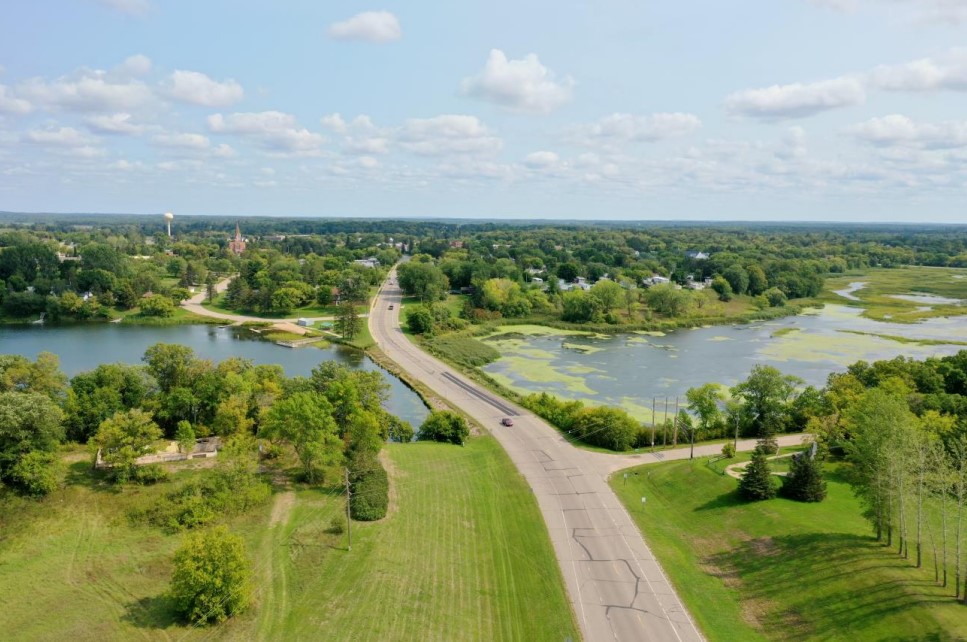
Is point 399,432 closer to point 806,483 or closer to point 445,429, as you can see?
point 445,429

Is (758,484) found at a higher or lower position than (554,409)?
higher

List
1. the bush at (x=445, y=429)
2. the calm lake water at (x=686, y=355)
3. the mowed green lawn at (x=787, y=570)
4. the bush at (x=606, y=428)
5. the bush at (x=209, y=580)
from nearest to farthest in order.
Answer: the mowed green lawn at (x=787, y=570) → the bush at (x=209, y=580) → the bush at (x=606, y=428) → the bush at (x=445, y=429) → the calm lake water at (x=686, y=355)

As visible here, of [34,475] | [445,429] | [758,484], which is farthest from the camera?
[445,429]

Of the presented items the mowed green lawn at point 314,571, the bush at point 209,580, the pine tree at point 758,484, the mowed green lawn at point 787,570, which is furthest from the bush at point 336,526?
the pine tree at point 758,484

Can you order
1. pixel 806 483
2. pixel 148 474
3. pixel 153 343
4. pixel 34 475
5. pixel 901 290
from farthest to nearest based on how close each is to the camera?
pixel 901 290 < pixel 153 343 < pixel 148 474 < pixel 806 483 < pixel 34 475

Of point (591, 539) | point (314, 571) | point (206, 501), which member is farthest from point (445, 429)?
point (314, 571)

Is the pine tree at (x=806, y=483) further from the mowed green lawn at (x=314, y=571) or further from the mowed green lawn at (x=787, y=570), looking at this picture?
the mowed green lawn at (x=314, y=571)
